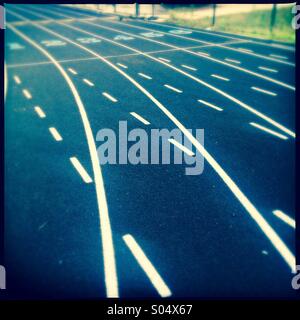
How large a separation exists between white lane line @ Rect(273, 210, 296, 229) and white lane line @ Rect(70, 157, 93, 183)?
13.1ft

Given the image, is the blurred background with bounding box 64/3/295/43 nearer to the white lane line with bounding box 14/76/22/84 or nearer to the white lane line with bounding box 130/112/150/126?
the white lane line with bounding box 14/76/22/84

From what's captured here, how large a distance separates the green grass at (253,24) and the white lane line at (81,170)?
13923mm

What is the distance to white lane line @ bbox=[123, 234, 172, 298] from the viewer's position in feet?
14.8

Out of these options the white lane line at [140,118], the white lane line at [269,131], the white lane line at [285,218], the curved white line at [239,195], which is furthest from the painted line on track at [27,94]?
the white lane line at [285,218]

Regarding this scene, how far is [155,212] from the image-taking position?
5977 millimetres

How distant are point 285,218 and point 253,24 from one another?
23.7 m

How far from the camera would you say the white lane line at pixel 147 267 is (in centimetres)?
450

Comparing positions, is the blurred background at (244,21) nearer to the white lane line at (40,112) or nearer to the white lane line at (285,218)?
the white lane line at (40,112)

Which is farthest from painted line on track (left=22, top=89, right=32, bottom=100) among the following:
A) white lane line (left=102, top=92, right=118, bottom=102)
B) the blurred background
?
the blurred background

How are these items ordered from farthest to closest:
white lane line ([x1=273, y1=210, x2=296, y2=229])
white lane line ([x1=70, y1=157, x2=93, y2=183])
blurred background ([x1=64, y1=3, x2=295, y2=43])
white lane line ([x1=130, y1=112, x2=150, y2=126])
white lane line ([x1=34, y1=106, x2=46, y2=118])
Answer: blurred background ([x1=64, y1=3, x2=295, y2=43]) → white lane line ([x1=34, y1=106, x2=46, y2=118]) → white lane line ([x1=130, y1=112, x2=150, y2=126]) → white lane line ([x1=70, y1=157, x2=93, y2=183]) → white lane line ([x1=273, y1=210, x2=296, y2=229])

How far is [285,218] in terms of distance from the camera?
221 inches

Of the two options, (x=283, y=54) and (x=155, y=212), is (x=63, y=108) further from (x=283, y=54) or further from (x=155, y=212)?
(x=283, y=54)

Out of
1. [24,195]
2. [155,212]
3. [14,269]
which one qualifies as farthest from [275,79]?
[14,269]

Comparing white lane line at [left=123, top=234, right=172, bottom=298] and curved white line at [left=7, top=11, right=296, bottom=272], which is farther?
curved white line at [left=7, top=11, right=296, bottom=272]
